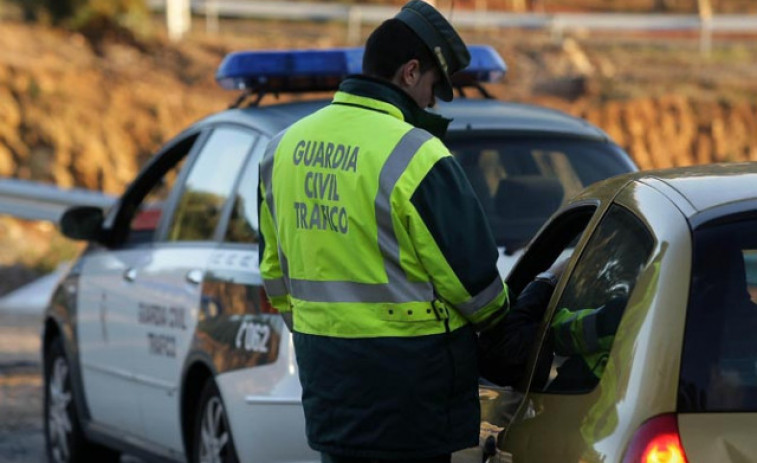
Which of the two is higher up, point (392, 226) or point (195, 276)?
point (392, 226)

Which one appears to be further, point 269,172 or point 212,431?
point 212,431

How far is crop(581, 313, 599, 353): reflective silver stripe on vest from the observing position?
12.8ft

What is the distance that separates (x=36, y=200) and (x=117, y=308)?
1003cm

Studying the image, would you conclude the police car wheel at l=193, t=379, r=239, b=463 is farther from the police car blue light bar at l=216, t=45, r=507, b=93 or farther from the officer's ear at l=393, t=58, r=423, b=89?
the officer's ear at l=393, t=58, r=423, b=89

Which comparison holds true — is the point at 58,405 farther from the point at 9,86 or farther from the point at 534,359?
the point at 9,86

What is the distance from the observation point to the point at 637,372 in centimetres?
354

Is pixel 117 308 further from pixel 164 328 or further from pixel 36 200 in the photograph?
pixel 36 200

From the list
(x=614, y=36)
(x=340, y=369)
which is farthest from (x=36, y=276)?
(x=614, y=36)

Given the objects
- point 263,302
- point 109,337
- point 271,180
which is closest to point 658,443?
point 271,180

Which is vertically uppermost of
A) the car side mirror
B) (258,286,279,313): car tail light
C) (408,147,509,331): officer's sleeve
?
(408,147,509,331): officer's sleeve

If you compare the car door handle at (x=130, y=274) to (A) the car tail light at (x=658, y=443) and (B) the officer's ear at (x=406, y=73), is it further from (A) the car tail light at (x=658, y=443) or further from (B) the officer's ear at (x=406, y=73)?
(A) the car tail light at (x=658, y=443)

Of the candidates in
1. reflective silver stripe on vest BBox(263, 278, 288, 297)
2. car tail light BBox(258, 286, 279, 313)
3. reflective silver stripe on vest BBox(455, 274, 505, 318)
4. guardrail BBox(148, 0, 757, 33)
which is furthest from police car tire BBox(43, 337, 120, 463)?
guardrail BBox(148, 0, 757, 33)

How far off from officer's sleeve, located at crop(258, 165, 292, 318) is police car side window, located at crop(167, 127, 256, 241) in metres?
2.01

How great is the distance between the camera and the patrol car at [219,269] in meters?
6.15
